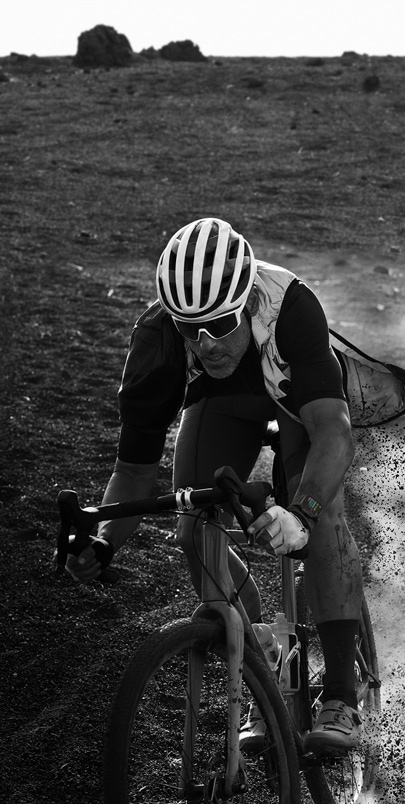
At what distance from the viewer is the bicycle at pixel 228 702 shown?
245cm

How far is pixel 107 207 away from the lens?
1722 cm

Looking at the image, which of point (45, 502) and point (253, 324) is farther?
point (45, 502)

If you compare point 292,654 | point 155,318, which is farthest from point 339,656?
point 155,318

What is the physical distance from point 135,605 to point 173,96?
2519cm

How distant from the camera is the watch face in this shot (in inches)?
109

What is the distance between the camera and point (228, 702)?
2.70m

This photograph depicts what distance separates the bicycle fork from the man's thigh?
0.64 metres

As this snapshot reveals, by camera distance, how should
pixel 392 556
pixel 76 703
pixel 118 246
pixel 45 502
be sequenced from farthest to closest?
pixel 118 246
pixel 45 502
pixel 392 556
pixel 76 703

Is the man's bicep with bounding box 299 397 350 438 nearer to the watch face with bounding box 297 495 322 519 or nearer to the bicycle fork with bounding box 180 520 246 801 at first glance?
the watch face with bounding box 297 495 322 519

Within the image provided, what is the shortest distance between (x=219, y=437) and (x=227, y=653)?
855 millimetres

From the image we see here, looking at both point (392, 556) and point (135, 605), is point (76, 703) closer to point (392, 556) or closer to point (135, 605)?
point (135, 605)

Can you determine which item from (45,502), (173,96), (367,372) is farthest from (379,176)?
(367,372)

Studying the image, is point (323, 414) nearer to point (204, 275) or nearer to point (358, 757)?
point (204, 275)

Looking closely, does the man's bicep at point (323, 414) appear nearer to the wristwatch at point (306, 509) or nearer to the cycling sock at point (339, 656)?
the wristwatch at point (306, 509)
